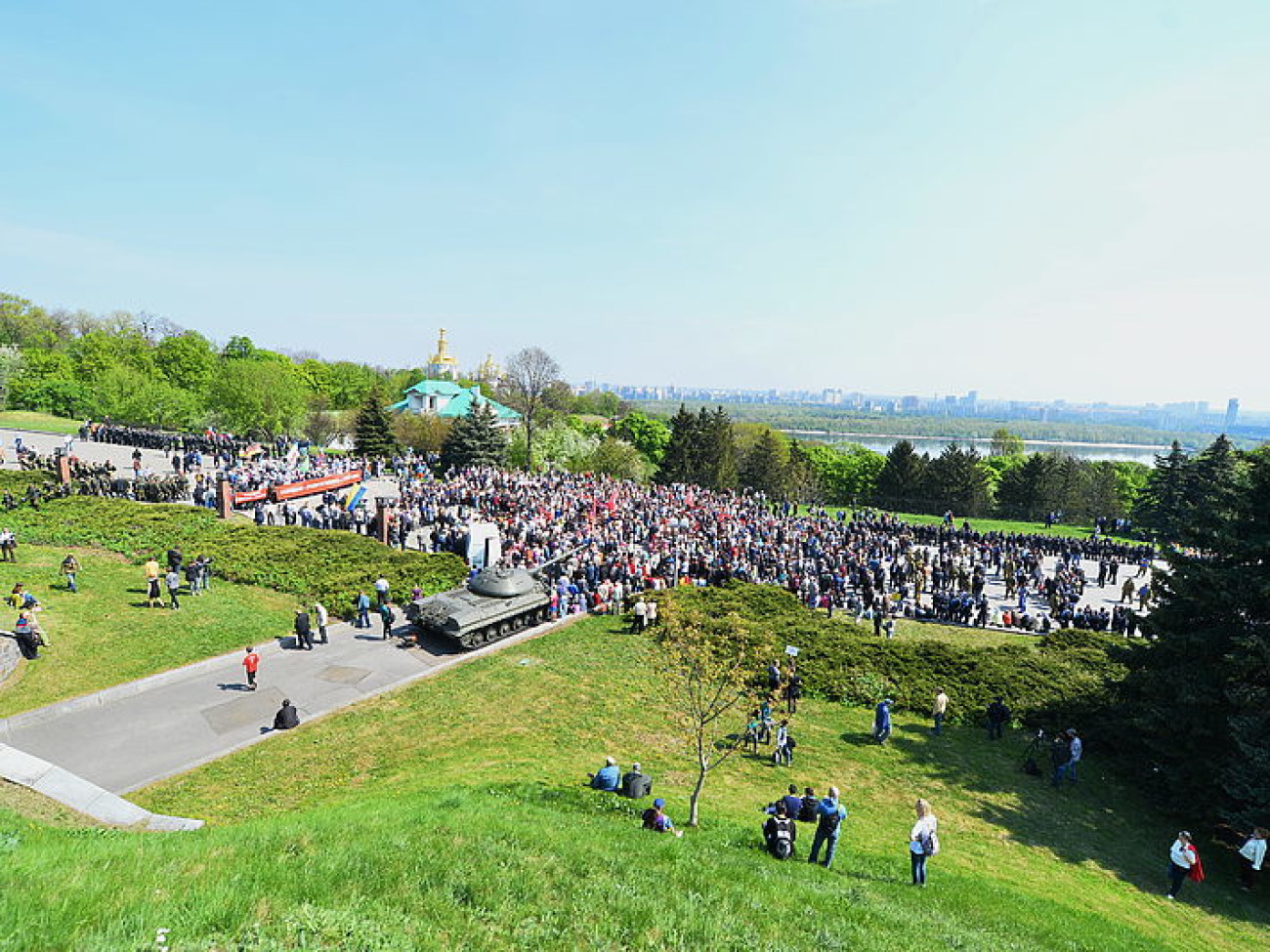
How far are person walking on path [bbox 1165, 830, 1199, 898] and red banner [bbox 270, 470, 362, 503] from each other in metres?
38.4

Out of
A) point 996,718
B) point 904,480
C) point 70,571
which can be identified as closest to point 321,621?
point 70,571

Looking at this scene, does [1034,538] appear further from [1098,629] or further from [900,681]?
[900,681]

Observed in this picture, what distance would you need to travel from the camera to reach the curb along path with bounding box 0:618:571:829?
12.0m

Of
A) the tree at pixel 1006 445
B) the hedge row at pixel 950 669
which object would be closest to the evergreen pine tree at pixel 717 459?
the hedge row at pixel 950 669

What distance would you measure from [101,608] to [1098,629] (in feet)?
117

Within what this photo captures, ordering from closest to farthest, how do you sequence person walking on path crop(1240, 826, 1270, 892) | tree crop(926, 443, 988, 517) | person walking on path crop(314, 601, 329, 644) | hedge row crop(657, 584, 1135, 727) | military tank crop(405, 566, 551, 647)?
person walking on path crop(1240, 826, 1270, 892) → hedge row crop(657, 584, 1135, 727) → person walking on path crop(314, 601, 329, 644) → military tank crop(405, 566, 551, 647) → tree crop(926, 443, 988, 517)

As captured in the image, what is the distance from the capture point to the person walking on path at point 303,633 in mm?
18719

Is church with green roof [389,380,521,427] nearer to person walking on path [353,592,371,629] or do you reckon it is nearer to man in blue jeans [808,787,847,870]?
person walking on path [353,592,371,629]

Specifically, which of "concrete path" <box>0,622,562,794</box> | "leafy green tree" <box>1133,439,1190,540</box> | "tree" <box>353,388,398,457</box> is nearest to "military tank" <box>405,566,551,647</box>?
"concrete path" <box>0,622,562,794</box>

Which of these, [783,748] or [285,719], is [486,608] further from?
[783,748]

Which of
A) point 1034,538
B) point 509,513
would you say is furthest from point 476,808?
point 1034,538

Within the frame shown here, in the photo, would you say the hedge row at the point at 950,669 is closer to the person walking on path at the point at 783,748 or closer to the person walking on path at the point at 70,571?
the person walking on path at the point at 783,748

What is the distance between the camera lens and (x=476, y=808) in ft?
33.6

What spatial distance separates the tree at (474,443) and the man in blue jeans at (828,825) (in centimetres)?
4774
